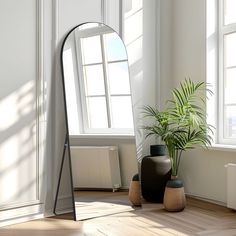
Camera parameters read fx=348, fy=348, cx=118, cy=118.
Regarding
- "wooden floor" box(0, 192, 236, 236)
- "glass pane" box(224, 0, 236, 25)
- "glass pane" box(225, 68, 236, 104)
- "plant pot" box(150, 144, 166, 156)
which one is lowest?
"wooden floor" box(0, 192, 236, 236)

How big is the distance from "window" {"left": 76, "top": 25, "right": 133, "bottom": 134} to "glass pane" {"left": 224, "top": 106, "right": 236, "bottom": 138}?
1.04 m

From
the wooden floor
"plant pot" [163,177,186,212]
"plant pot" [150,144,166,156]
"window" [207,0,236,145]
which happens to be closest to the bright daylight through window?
"plant pot" [150,144,166,156]

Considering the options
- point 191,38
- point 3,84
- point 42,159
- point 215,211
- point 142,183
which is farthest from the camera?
point 191,38

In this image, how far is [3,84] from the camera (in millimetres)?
2908

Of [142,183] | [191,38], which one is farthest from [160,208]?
[191,38]

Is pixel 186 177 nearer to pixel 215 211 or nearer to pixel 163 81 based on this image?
pixel 215 211

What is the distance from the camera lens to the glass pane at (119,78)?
136 inches

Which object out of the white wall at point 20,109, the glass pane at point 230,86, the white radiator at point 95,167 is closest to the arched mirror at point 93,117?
the white radiator at point 95,167

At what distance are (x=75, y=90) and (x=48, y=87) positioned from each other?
246mm

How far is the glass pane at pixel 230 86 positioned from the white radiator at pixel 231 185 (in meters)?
0.76

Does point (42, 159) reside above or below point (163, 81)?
below

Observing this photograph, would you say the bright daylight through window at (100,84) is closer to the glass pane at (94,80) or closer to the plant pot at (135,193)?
the glass pane at (94,80)

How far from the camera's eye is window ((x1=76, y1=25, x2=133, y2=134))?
3250 millimetres

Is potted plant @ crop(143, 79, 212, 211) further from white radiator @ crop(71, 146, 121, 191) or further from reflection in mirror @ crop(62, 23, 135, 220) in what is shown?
white radiator @ crop(71, 146, 121, 191)
